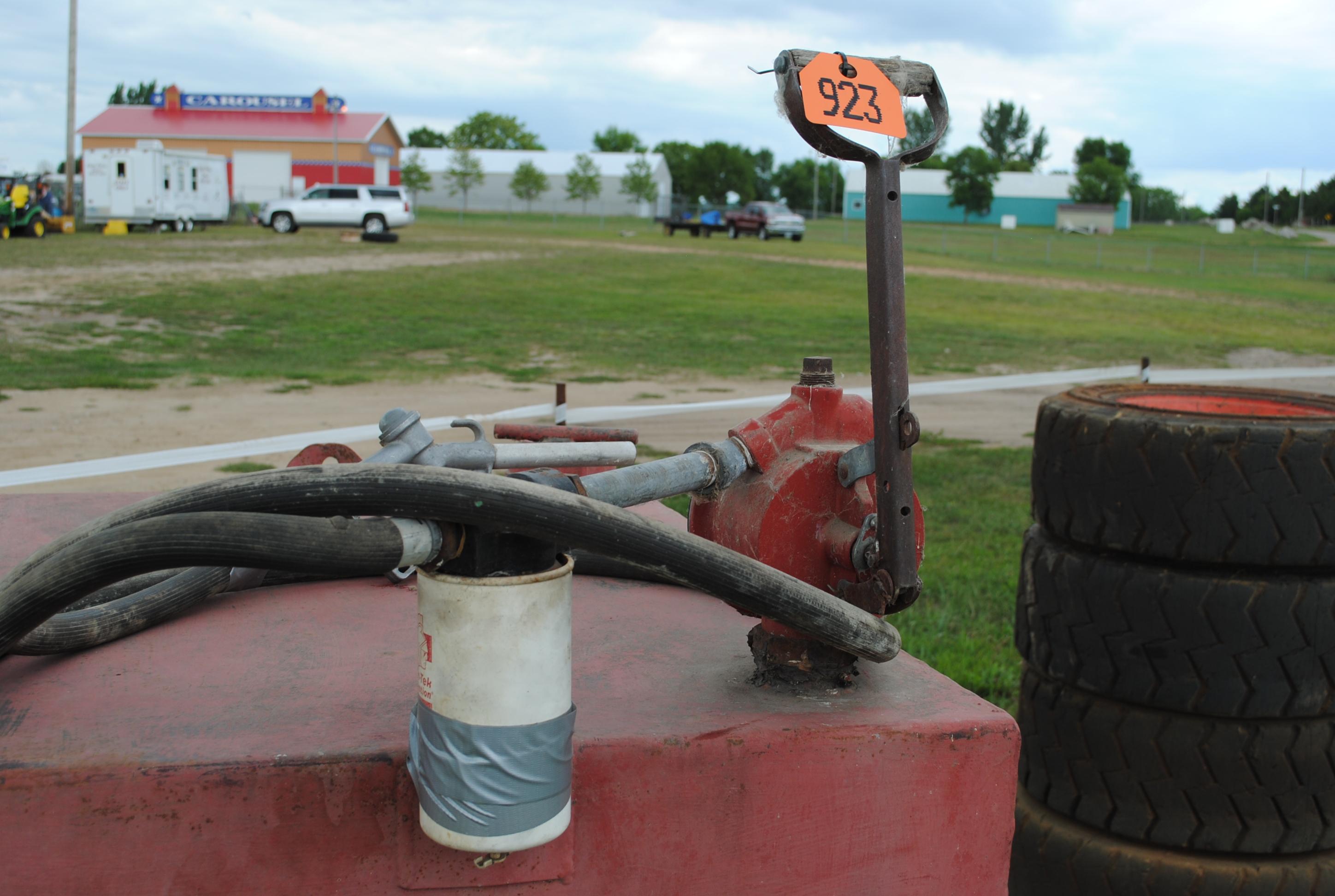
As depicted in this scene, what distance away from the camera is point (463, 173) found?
6481cm

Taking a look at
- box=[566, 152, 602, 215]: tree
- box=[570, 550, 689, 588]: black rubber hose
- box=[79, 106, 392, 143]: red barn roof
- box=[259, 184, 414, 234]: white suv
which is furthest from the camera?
box=[566, 152, 602, 215]: tree

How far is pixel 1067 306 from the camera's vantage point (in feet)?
64.6

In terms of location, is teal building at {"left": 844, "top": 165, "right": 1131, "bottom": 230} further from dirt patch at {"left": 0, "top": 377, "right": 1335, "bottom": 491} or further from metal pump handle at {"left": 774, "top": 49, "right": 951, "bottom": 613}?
metal pump handle at {"left": 774, "top": 49, "right": 951, "bottom": 613}

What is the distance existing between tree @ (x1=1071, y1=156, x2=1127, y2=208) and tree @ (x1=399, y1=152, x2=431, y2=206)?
48.2m

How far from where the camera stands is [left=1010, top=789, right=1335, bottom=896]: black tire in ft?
6.25

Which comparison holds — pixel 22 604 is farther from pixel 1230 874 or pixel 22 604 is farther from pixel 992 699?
pixel 992 699

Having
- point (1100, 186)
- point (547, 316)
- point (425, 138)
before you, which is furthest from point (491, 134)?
point (547, 316)

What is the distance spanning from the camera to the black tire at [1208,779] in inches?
74.5

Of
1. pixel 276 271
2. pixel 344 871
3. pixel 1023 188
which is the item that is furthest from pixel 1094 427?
pixel 1023 188

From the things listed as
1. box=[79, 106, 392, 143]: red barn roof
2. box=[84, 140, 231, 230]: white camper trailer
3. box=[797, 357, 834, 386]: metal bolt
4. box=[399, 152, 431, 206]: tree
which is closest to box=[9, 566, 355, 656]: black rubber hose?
box=[797, 357, 834, 386]: metal bolt

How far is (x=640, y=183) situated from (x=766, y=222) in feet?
102

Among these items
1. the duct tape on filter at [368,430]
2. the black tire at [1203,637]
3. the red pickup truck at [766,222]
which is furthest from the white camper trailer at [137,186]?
the black tire at [1203,637]

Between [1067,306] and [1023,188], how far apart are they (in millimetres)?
74308

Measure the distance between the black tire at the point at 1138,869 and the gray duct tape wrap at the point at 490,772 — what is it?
1.24 metres
